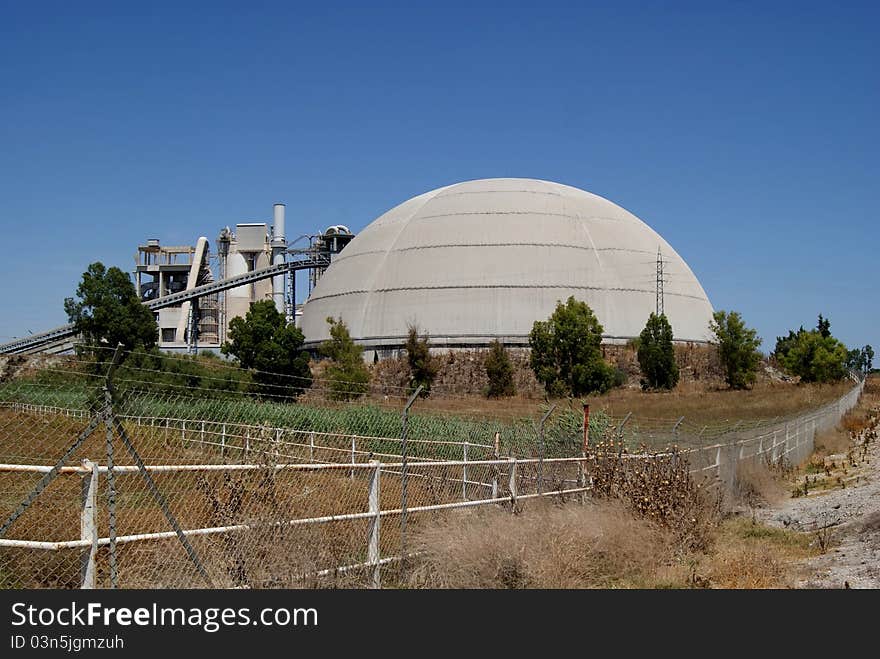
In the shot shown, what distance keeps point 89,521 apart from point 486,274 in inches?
2485

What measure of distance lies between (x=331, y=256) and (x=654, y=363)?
125ft

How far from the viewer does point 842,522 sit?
47.8 feet

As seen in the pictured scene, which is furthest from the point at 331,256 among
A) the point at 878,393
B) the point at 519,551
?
the point at 519,551

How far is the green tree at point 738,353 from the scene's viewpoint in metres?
62.6

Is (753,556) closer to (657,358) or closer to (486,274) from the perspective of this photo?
(657,358)

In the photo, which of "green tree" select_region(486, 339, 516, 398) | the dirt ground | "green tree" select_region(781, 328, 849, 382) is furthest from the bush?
the dirt ground

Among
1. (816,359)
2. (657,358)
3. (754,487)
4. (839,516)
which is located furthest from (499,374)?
(839,516)

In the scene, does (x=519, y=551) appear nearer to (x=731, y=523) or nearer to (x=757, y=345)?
(x=731, y=523)

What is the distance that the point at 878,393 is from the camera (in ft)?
192

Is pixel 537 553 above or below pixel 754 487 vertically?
above

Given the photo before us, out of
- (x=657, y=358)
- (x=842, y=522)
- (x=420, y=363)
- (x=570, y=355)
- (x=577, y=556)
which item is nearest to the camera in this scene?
(x=577, y=556)

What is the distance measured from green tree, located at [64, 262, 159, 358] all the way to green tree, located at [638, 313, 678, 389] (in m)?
30.8

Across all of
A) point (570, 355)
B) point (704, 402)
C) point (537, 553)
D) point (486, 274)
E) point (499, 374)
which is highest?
point (486, 274)

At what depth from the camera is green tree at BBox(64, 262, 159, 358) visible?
188 ft
